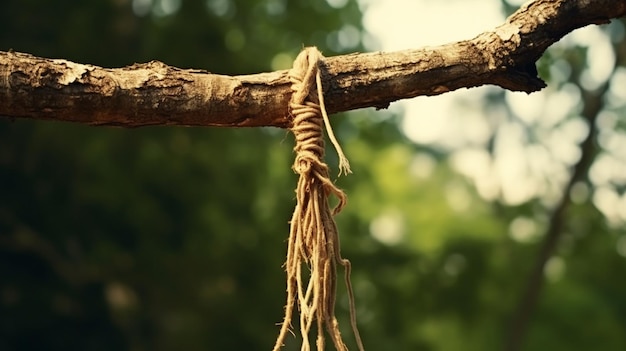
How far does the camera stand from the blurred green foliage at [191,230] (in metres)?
5.27

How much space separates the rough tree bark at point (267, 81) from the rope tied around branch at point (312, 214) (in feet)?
0.10

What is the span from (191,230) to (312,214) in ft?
13.8

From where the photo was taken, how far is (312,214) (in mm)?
1350

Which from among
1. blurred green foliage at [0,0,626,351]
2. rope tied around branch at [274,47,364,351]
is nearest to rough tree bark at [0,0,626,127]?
rope tied around branch at [274,47,364,351]

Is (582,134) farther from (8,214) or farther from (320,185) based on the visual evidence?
(320,185)

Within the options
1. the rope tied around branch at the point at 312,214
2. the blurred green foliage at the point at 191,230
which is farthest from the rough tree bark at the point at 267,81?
the blurred green foliage at the point at 191,230

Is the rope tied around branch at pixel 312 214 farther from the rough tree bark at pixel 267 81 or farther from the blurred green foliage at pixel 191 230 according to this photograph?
the blurred green foliage at pixel 191 230

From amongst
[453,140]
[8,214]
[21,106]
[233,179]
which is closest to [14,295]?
[8,214]

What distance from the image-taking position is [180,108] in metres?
1.30

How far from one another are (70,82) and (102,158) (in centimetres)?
409

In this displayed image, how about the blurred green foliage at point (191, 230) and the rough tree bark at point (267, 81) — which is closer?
the rough tree bark at point (267, 81)

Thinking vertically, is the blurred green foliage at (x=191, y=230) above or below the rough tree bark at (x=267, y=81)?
above

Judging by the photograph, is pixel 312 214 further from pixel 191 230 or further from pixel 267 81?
pixel 191 230

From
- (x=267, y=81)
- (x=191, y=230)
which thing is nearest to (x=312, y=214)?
(x=267, y=81)
